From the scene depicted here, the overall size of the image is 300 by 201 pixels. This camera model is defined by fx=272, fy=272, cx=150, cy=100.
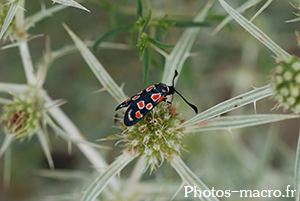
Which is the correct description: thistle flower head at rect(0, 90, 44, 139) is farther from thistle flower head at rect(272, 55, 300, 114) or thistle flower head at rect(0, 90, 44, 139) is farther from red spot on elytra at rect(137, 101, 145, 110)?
thistle flower head at rect(272, 55, 300, 114)

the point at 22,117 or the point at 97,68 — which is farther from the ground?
the point at 97,68

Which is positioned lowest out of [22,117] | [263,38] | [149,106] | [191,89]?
[149,106]

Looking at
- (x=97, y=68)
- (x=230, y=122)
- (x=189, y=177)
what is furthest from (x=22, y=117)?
(x=230, y=122)

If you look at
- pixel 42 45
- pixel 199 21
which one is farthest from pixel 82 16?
pixel 199 21

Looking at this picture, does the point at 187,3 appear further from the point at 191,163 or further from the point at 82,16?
the point at 191,163

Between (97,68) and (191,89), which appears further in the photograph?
(191,89)

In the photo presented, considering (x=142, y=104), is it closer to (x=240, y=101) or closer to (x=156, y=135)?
(x=156, y=135)

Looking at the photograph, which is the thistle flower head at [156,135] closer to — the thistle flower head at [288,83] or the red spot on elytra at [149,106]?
the red spot on elytra at [149,106]
